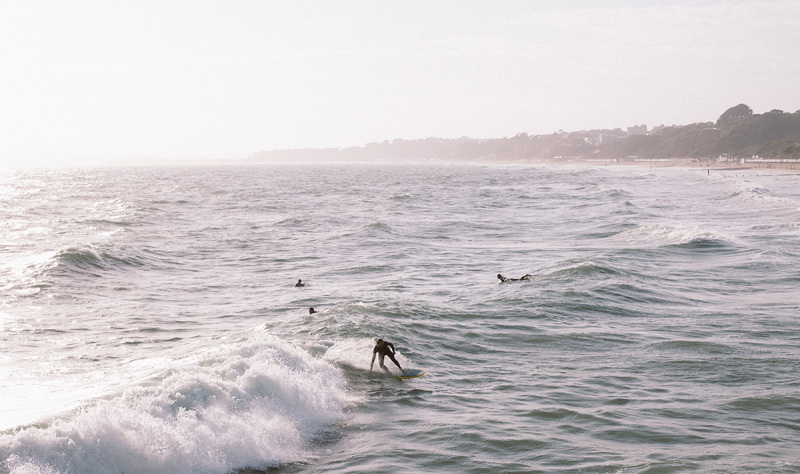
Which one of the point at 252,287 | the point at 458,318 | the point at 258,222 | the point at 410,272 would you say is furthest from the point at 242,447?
the point at 258,222

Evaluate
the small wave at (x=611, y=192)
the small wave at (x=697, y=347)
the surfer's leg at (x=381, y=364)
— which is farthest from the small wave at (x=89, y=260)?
the small wave at (x=611, y=192)

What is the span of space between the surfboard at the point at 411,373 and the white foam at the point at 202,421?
5.42ft

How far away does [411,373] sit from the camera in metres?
16.9

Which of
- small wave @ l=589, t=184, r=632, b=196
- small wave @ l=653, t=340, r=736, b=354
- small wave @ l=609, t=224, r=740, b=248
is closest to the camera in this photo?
small wave @ l=653, t=340, r=736, b=354

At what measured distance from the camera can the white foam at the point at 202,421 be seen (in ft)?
33.1

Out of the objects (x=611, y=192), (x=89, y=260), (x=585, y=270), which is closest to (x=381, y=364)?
(x=585, y=270)

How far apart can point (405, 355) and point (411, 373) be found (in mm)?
1624

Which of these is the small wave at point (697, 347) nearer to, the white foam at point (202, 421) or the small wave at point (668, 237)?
the white foam at point (202, 421)

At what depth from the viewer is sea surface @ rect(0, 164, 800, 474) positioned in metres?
11.5

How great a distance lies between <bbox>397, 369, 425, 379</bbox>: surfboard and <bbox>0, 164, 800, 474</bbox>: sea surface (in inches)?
20.9

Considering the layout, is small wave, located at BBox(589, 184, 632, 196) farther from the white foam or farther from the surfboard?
the white foam

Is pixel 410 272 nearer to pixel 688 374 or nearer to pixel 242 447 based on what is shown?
pixel 688 374

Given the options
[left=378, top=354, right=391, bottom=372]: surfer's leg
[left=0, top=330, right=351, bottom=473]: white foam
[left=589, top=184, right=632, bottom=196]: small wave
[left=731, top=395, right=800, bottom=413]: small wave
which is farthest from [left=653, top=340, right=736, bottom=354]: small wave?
[left=589, top=184, right=632, bottom=196]: small wave

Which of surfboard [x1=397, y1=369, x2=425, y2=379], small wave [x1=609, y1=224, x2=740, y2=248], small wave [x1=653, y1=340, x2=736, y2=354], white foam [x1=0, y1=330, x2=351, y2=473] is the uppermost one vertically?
small wave [x1=609, y1=224, x2=740, y2=248]
